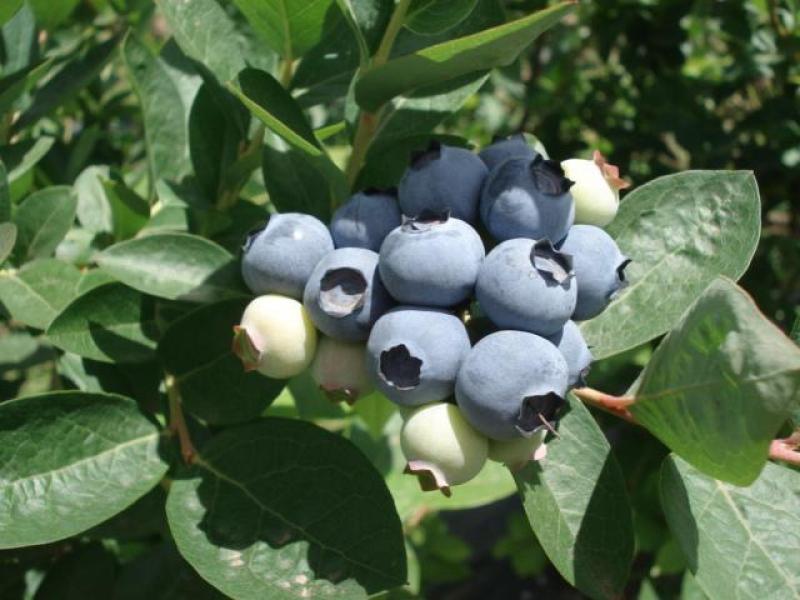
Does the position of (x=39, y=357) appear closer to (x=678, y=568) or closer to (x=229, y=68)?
(x=229, y=68)

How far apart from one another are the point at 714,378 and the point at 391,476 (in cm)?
115

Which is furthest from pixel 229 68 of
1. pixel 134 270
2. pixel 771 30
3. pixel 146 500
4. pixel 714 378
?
pixel 771 30

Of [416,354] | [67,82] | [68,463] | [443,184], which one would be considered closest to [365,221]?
[443,184]

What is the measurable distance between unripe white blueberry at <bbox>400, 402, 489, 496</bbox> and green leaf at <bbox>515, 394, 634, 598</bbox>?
128 millimetres

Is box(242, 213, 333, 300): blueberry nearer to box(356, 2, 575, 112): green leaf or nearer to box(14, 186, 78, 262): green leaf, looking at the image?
box(356, 2, 575, 112): green leaf

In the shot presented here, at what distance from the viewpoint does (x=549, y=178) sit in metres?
A: 0.88

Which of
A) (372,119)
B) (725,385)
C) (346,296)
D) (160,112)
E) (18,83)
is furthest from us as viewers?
(160,112)

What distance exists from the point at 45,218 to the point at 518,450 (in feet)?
2.52

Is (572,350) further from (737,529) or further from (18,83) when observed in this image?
(18,83)

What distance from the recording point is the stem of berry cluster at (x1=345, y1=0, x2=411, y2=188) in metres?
0.99

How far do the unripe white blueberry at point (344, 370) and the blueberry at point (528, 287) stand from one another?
0.48ft

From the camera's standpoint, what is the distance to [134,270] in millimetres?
1021

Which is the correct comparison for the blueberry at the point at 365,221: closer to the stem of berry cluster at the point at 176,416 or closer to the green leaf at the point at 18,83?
the stem of berry cluster at the point at 176,416

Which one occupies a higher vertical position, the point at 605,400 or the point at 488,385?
the point at 488,385
